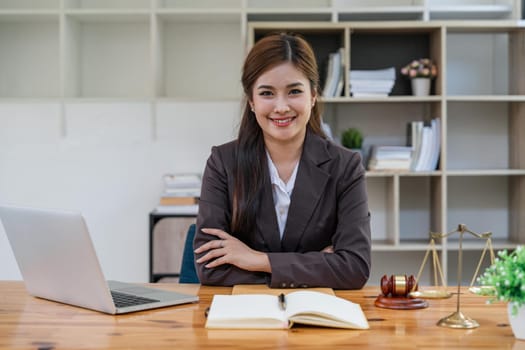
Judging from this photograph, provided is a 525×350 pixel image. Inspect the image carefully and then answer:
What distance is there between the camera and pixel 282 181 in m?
2.45

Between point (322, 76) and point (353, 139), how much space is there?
40 cm

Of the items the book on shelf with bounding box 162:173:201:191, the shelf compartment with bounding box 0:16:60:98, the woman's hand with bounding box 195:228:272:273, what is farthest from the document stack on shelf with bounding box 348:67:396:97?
the woman's hand with bounding box 195:228:272:273

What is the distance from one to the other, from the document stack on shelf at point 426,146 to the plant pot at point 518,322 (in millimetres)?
2686

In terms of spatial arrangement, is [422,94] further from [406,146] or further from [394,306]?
[394,306]

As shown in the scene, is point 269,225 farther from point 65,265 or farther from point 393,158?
point 393,158

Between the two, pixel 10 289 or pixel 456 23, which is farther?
pixel 456 23

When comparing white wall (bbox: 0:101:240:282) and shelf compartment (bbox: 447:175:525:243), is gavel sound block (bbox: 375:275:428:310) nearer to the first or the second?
white wall (bbox: 0:101:240:282)

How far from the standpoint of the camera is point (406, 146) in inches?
172

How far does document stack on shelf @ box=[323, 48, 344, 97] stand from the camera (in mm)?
4098

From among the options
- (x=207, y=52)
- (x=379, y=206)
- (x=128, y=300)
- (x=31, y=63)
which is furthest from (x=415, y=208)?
(x=128, y=300)

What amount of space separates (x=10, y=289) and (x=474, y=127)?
3.16 metres

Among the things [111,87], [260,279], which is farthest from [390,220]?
[260,279]

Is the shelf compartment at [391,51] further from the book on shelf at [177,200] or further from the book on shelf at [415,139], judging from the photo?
the book on shelf at [177,200]

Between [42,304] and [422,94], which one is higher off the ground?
[422,94]
